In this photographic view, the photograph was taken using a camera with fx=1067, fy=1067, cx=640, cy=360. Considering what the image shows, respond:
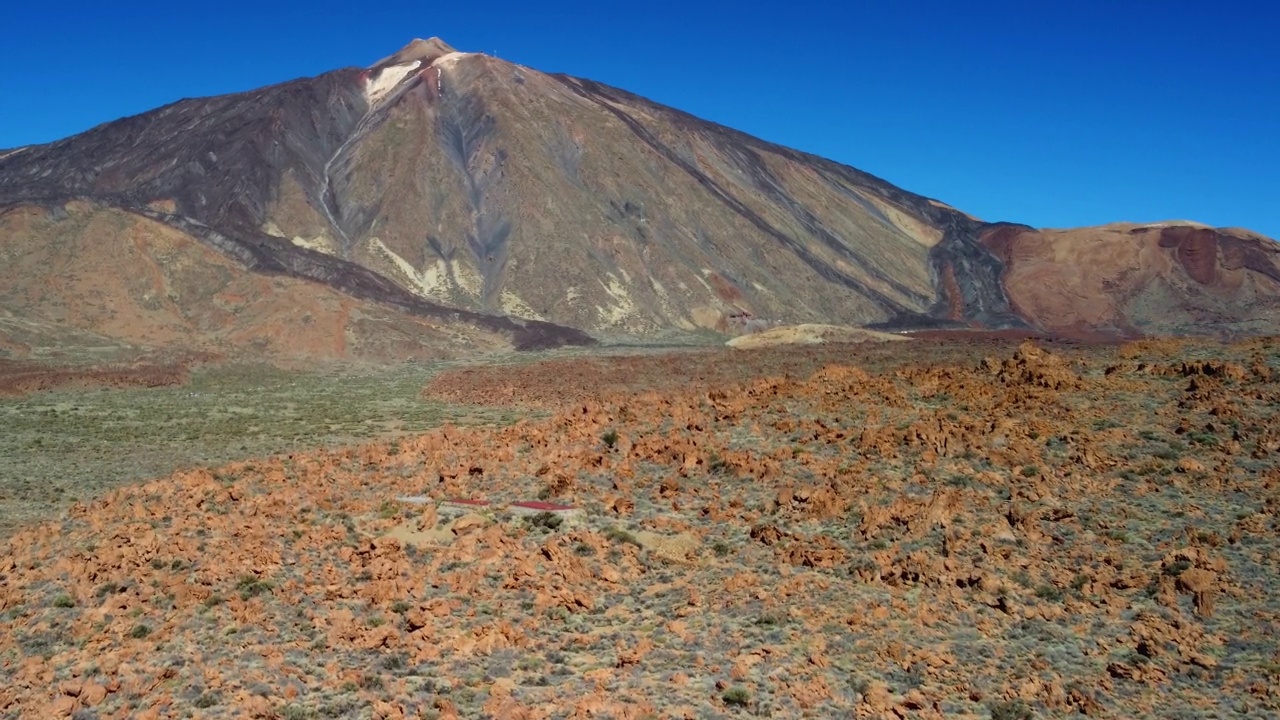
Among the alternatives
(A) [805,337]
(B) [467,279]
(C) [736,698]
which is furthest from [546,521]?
(B) [467,279]

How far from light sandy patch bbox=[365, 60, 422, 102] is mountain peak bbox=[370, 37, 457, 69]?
1185mm

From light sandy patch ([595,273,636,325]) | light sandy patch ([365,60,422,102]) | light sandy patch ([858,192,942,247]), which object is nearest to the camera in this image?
light sandy patch ([595,273,636,325])

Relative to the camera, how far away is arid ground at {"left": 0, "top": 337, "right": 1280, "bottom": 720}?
9711mm

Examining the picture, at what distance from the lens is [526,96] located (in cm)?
9325

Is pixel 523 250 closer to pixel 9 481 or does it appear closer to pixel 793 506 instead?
pixel 9 481

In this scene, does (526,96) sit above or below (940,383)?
above

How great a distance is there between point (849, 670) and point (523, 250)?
2625 inches

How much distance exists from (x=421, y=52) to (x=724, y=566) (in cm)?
10127

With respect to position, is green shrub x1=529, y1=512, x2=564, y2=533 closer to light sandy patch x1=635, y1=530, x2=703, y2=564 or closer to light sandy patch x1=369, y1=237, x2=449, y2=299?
light sandy patch x1=635, y1=530, x2=703, y2=564

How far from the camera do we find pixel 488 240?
257 ft

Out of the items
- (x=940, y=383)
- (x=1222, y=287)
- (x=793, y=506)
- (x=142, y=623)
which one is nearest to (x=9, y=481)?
(x=142, y=623)

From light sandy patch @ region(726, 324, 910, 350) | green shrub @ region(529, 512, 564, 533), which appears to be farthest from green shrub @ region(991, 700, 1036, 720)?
light sandy patch @ region(726, 324, 910, 350)

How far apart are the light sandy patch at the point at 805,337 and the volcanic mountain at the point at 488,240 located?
9.28 m

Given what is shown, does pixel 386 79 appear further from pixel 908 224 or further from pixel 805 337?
pixel 805 337
